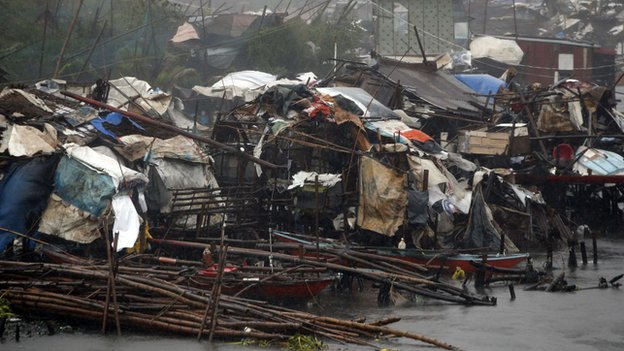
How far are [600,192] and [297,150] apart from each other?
9944mm

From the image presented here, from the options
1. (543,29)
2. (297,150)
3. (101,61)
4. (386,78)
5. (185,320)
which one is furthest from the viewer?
(543,29)

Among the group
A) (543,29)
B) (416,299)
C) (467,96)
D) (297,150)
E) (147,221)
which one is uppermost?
(543,29)

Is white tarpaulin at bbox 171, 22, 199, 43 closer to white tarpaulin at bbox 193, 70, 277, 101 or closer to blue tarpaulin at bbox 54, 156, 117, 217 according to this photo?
white tarpaulin at bbox 193, 70, 277, 101

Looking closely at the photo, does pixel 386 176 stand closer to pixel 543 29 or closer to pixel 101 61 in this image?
pixel 101 61

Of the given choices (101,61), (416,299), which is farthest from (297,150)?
(101,61)

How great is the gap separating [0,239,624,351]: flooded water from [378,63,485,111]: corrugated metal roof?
8779 millimetres

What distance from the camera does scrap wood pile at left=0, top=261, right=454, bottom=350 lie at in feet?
35.7

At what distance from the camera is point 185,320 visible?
11070 mm

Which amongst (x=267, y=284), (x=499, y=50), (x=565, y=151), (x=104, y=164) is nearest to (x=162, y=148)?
(x=104, y=164)

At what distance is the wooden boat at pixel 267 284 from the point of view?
41.3 ft

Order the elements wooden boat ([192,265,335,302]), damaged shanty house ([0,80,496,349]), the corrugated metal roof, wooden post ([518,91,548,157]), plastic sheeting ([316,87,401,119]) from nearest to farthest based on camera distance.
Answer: damaged shanty house ([0,80,496,349]) → wooden boat ([192,265,335,302]) → plastic sheeting ([316,87,401,119]) → wooden post ([518,91,548,157]) → the corrugated metal roof

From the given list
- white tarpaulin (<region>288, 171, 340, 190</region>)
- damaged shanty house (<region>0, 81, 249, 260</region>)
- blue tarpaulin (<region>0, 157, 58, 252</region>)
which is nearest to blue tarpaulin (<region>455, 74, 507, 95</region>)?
white tarpaulin (<region>288, 171, 340, 190</region>)

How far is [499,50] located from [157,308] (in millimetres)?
28030

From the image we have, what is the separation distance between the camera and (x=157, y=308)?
36.8 feet
